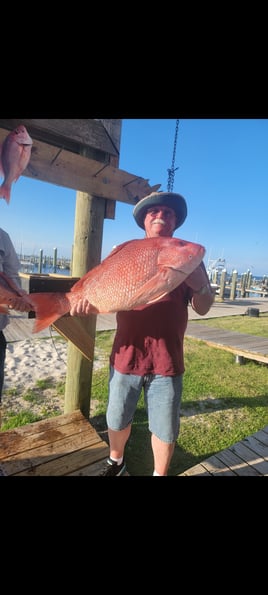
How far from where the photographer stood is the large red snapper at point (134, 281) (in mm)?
949

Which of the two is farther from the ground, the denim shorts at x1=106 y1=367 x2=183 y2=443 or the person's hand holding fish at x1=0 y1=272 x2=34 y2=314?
the person's hand holding fish at x1=0 y1=272 x2=34 y2=314

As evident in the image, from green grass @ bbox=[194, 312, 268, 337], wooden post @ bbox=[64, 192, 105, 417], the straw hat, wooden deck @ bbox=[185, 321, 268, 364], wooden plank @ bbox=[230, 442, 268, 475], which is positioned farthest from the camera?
green grass @ bbox=[194, 312, 268, 337]

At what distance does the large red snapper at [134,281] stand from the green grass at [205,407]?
4.80 ft

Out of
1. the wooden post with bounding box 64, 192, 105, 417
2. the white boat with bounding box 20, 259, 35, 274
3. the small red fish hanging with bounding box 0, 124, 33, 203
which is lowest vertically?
the white boat with bounding box 20, 259, 35, 274

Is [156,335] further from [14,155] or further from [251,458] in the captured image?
[251,458]

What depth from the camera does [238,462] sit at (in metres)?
1.72

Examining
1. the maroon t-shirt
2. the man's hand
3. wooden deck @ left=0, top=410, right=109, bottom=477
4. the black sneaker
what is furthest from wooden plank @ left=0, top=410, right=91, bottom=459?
the man's hand

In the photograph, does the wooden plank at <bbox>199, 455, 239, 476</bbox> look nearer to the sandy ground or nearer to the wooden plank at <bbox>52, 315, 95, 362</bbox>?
the wooden plank at <bbox>52, 315, 95, 362</bbox>

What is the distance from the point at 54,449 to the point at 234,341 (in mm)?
3469

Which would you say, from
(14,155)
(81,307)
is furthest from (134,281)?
(14,155)

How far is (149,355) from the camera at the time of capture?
1.25 m

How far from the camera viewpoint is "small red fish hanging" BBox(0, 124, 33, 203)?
3.53 feet
